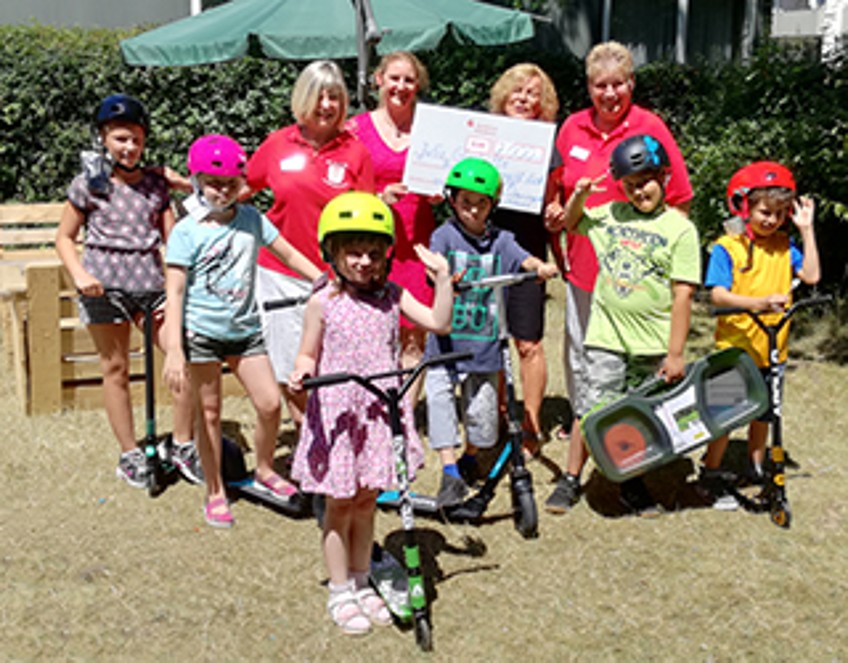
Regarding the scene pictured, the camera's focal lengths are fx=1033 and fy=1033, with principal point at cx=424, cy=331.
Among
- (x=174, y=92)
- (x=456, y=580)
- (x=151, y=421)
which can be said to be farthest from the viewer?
(x=174, y=92)

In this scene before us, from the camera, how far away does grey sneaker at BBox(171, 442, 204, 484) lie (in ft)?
18.7

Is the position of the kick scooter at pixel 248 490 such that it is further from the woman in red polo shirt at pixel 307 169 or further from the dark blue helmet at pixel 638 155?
the dark blue helmet at pixel 638 155

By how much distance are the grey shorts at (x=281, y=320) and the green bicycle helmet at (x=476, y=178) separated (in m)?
0.98

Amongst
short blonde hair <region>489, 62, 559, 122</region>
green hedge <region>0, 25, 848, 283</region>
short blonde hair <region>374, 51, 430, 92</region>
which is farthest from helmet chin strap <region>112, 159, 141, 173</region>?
green hedge <region>0, 25, 848, 283</region>

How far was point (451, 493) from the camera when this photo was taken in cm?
520

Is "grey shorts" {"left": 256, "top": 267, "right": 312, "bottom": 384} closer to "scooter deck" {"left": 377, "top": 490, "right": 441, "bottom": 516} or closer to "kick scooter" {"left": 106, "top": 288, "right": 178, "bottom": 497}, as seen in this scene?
"kick scooter" {"left": 106, "top": 288, "right": 178, "bottom": 497}

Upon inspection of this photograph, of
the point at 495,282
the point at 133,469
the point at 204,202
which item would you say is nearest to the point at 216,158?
the point at 204,202

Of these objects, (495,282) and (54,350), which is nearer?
(495,282)

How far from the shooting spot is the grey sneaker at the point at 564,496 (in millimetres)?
5328

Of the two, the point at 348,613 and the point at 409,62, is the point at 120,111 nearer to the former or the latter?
the point at 409,62

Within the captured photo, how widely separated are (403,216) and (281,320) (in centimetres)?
84

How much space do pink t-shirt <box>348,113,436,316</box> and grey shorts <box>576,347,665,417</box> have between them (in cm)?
97

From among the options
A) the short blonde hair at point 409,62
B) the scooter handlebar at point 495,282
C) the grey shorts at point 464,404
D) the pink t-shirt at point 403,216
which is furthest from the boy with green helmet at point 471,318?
the short blonde hair at point 409,62

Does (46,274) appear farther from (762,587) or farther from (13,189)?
(13,189)
